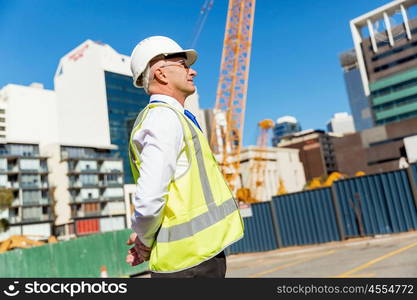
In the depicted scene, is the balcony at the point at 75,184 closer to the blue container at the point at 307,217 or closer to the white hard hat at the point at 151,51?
the blue container at the point at 307,217

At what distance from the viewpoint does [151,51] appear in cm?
207

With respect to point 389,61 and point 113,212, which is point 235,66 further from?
point 389,61

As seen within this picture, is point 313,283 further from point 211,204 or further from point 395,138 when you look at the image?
point 395,138

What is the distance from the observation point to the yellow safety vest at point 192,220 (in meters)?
1.86

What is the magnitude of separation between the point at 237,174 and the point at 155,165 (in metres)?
58.8

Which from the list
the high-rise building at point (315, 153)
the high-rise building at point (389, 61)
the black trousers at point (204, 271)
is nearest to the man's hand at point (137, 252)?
the black trousers at point (204, 271)

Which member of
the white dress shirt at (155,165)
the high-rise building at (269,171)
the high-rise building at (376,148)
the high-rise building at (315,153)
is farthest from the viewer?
the high-rise building at (315,153)

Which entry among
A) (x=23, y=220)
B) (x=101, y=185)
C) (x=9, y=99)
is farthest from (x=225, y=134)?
(x=9, y=99)

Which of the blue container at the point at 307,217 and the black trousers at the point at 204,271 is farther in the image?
the blue container at the point at 307,217

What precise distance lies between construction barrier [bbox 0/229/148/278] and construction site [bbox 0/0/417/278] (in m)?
0.05

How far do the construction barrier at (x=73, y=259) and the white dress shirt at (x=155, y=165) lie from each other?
16625 mm

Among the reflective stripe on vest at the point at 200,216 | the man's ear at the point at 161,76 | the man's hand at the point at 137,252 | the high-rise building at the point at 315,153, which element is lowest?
the man's hand at the point at 137,252

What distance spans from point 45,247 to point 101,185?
176 ft

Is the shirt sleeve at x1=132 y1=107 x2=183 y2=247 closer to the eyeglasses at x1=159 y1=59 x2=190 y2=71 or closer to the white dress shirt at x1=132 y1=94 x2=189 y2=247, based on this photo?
the white dress shirt at x1=132 y1=94 x2=189 y2=247
